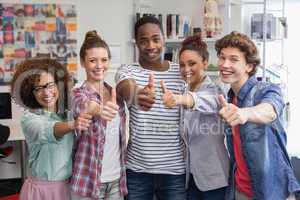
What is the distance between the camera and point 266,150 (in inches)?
58.2

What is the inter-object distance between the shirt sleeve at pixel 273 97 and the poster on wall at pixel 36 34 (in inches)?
104

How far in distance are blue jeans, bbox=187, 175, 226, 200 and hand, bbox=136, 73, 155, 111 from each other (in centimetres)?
40

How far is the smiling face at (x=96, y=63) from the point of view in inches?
66.1

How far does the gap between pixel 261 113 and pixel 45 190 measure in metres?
0.92

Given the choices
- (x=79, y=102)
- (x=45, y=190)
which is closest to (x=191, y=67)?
(x=79, y=102)

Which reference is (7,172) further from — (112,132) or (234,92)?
(234,92)

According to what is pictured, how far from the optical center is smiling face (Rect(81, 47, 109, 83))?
5.50ft

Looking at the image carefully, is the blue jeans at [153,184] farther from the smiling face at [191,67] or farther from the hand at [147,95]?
the smiling face at [191,67]

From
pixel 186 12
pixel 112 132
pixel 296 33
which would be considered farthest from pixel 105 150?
pixel 296 33

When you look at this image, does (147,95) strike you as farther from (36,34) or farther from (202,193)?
(36,34)

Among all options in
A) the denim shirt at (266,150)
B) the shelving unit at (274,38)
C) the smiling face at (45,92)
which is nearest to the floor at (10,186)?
the smiling face at (45,92)

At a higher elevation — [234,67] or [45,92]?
[234,67]

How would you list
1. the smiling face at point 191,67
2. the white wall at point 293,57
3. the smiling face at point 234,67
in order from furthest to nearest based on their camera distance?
the white wall at point 293,57 < the smiling face at point 191,67 < the smiling face at point 234,67

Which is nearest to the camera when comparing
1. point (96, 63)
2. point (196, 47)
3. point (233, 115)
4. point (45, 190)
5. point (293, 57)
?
point (233, 115)
